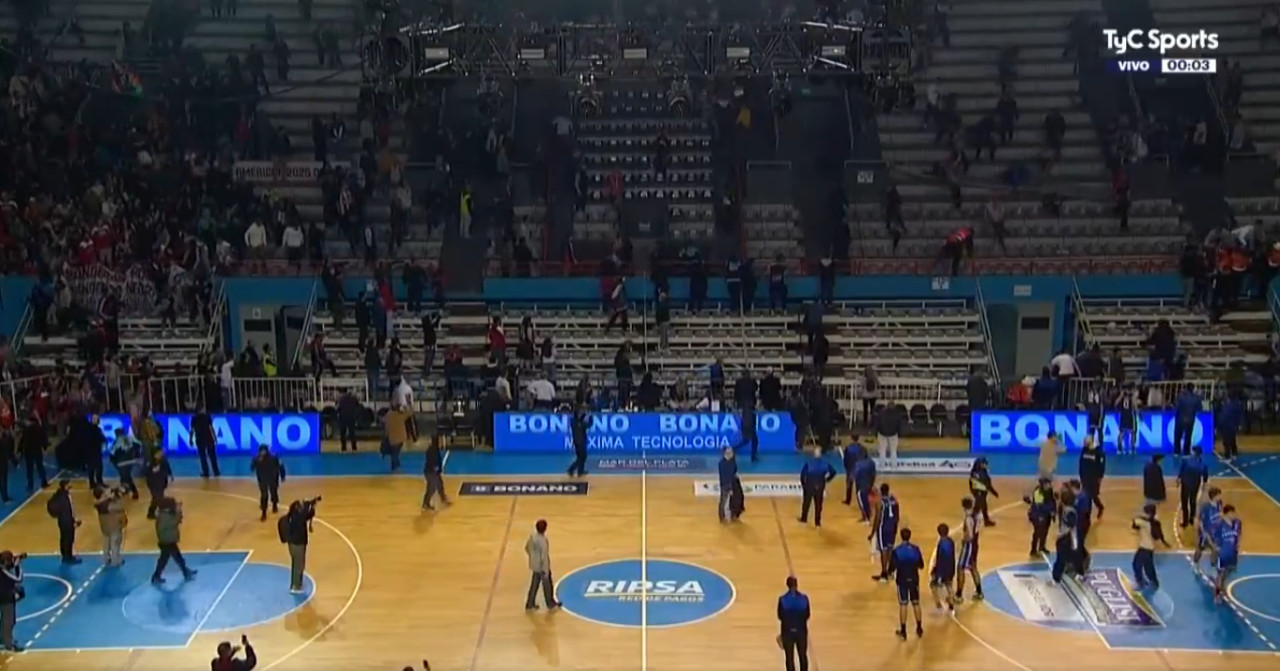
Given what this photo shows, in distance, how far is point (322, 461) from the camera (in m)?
28.3

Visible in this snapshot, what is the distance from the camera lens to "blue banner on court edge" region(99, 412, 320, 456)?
93.5 ft

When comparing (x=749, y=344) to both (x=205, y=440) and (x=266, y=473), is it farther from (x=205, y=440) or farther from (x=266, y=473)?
(x=266, y=473)

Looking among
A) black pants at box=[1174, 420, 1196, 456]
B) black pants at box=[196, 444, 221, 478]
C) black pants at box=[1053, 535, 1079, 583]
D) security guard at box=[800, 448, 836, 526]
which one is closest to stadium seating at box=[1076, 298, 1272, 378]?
black pants at box=[1174, 420, 1196, 456]

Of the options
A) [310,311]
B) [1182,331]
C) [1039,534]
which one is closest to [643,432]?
[1039,534]

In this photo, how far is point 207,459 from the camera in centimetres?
2744

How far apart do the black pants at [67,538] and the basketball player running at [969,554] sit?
13.3 metres

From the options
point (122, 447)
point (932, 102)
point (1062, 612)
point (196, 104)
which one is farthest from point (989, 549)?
point (196, 104)

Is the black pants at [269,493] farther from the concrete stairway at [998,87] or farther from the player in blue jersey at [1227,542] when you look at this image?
the concrete stairway at [998,87]

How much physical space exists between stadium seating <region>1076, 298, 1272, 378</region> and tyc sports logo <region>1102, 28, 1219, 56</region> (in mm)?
8157

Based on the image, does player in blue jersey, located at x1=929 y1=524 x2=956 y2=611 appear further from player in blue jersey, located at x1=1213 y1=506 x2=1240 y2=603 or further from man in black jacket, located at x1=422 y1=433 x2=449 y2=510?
man in black jacket, located at x1=422 y1=433 x2=449 y2=510

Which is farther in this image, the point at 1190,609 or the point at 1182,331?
the point at 1182,331

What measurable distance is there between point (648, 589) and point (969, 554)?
15.2 ft

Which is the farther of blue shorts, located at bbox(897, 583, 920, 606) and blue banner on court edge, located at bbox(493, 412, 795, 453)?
blue banner on court edge, located at bbox(493, 412, 795, 453)

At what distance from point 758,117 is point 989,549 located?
60.6ft
